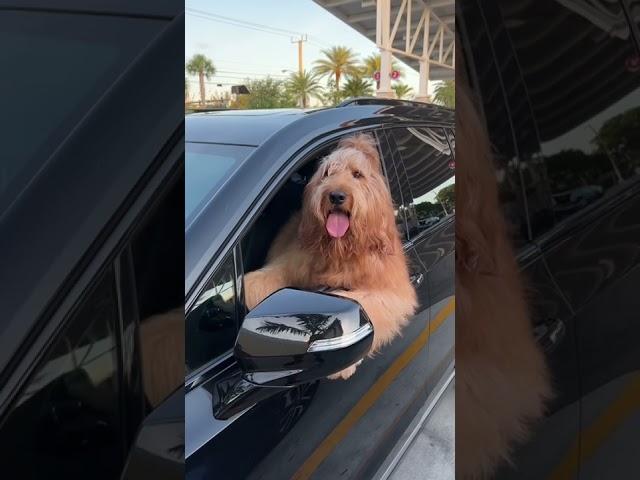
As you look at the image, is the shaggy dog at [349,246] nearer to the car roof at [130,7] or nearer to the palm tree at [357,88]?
the palm tree at [357,88]

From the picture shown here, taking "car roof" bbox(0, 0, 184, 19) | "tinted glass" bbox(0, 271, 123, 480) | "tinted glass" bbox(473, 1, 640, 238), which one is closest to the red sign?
"tinted glass" bbox(473, 1, 640, 238)

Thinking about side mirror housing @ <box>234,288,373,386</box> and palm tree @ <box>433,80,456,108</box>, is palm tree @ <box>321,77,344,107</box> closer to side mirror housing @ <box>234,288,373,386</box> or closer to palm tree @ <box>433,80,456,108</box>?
palm tree @ <box>433,80,456,108</box>

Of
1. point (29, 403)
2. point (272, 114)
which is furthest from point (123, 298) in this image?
point (272, 114)

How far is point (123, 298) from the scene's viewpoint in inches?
30.1

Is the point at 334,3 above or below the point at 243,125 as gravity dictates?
above

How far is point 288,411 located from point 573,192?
2.15 feet

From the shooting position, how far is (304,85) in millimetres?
868

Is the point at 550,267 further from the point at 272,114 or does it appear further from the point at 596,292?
the point at 272,114

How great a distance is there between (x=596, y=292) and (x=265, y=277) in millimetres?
663

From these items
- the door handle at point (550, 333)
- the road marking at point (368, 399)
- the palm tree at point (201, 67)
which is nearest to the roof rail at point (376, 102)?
the palm tree at point (201, 67)

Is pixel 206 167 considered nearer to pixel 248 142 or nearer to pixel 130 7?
pixel 248 142

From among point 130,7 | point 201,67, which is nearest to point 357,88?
point 201,67

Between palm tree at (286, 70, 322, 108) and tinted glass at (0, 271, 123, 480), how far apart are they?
0.38 metres

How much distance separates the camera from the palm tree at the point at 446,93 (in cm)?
98
